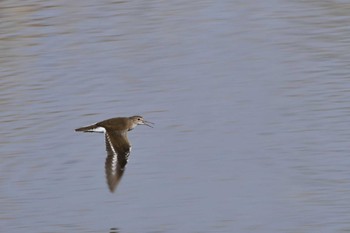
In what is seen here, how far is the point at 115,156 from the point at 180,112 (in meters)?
1.53

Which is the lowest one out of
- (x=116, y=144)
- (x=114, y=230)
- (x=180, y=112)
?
(x=114, y=230)

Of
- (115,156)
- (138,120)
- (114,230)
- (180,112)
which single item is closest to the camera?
(114,230)

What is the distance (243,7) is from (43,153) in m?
3.39

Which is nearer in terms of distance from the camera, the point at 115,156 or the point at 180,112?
the point at 115,156

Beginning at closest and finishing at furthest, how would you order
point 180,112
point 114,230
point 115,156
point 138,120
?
point 114,230
point 115,156
point 138,120
point 180,112

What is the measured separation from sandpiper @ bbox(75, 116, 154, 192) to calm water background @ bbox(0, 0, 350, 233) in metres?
0.26

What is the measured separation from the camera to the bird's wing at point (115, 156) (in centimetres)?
800

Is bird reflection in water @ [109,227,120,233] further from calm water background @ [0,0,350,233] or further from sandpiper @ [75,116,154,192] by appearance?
sandpiper @ [75,116,154,192]

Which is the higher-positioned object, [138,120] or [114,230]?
[138,120]

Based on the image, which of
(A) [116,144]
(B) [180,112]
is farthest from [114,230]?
(B) [180,112]

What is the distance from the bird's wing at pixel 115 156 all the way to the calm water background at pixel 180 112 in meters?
0.25

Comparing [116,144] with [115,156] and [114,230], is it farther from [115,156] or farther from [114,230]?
[114,230]

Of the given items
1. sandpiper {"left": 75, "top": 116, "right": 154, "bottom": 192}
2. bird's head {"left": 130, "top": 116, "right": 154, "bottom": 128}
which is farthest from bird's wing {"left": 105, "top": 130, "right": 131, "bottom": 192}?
bird's head {"left": 130, "top": 116, "right": 154, "bottom": 128}

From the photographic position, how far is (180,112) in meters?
9.60
